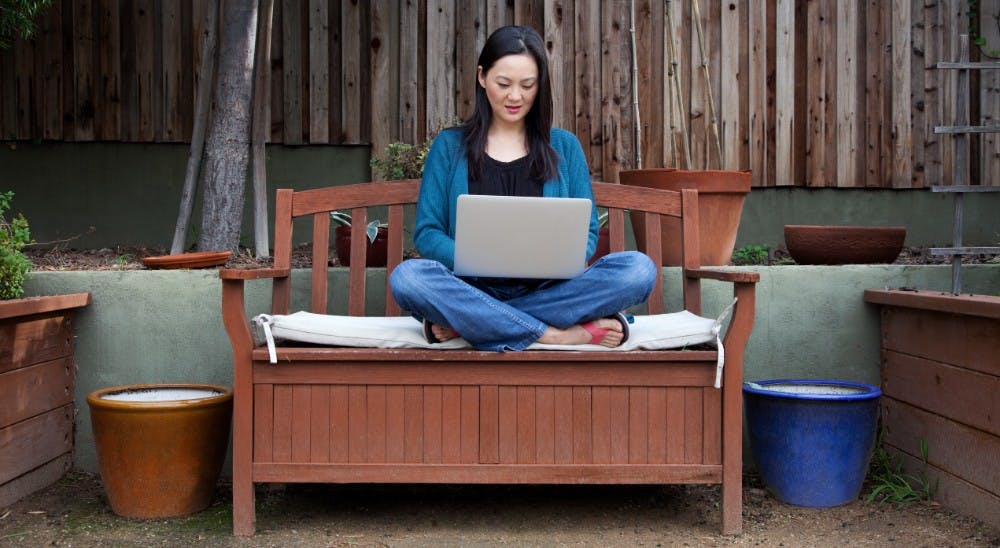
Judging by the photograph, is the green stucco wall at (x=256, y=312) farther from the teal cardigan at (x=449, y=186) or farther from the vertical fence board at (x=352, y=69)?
the vertical fence board at (x=352, y=69)

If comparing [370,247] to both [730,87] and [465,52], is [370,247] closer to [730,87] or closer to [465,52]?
[465,52]

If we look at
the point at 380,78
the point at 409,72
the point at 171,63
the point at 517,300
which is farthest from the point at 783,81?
the point at 171,63

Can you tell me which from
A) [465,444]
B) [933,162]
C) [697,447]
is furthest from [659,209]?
[933,162]

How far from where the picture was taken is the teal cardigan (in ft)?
9.50

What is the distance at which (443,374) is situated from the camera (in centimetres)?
268

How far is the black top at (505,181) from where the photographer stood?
296 centimetres

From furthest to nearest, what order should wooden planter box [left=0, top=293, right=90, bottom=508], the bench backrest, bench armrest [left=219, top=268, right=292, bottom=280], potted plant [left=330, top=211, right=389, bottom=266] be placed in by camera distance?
potted plant [left=330, top=211, right=389, bottom=266] < the bench backrest < wooden planter box [left=0, top=293, right=90, bottom=508] < bench armrest [left=219, top=268, right=292, bottom=280]

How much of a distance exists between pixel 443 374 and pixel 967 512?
1.57m

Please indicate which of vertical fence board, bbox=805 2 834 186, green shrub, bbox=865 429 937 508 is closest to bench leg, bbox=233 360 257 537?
green shrub, bbox=865 429 937 508

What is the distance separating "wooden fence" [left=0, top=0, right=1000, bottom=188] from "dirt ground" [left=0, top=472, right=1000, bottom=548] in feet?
6.63

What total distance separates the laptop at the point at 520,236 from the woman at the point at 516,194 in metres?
0.09

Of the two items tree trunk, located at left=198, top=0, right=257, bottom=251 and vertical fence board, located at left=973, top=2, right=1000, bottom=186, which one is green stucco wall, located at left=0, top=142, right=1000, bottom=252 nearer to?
tree trunk, located at left=198, top=0, right=257, bottom=251

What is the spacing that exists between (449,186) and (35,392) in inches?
57.3

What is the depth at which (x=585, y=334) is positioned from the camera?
8.84ft
